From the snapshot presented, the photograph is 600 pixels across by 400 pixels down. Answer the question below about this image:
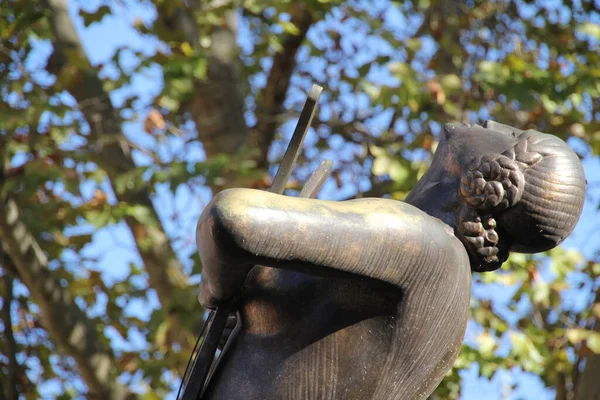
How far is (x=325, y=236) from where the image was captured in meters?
2.37

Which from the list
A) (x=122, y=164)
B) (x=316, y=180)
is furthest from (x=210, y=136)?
(x=316, y=180)

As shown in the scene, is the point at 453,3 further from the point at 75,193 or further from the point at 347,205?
the point at 347,205

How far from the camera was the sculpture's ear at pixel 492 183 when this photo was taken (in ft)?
8.57

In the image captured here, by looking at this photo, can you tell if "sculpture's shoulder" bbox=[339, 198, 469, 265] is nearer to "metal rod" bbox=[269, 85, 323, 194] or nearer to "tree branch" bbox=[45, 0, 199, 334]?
"metal rod" bbox=[269, 85, 323, 194]

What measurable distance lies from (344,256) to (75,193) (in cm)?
509

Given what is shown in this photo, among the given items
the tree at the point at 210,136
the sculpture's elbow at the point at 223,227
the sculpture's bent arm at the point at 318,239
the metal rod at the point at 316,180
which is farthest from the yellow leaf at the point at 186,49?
the sculpture's elbow at the point at 223,227

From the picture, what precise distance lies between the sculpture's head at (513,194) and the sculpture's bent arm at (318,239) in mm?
133

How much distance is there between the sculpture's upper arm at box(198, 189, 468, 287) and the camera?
231 centimetres

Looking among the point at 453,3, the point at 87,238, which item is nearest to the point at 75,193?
the point at 87,238

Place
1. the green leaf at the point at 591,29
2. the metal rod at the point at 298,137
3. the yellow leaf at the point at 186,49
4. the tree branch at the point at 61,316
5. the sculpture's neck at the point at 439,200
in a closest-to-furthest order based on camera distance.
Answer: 1. the metal rod at the point at 298,137
2. the sculpture's neck at the point at 439,200
3. the tree branch at the point at 61,316
4. the yellow leaf at the point at 186,49
5. the green leaf at the point at 591,29

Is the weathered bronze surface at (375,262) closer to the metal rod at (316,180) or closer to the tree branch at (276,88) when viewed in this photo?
the metal rod at (316,180)

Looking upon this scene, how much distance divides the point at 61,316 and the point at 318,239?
16.3 ft

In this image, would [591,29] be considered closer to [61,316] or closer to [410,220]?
[61,316]

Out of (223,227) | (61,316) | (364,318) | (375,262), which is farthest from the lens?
(61,316)
